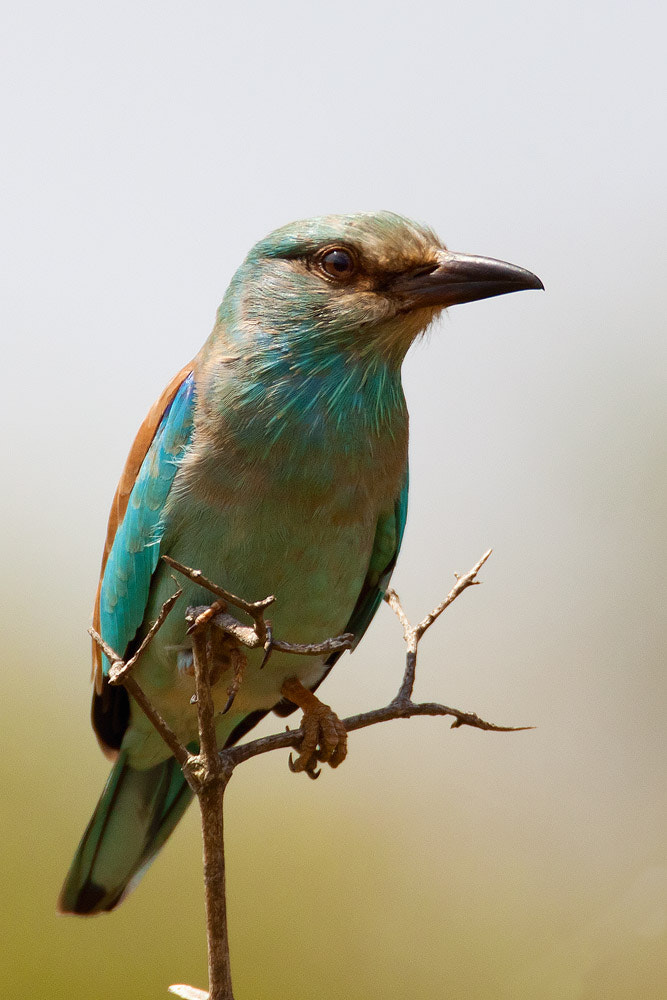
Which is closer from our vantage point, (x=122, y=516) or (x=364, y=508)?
(x=364, y=508)

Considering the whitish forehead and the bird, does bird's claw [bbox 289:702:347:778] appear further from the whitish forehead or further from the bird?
the whitish forehead

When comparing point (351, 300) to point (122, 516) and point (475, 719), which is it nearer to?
point (122, 516)

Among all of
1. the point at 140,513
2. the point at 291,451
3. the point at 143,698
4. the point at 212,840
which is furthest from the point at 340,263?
the point at 212,840

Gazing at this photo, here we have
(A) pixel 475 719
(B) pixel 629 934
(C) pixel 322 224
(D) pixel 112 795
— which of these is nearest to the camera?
(A) pixel 475 719

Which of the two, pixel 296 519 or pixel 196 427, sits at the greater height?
pixel 196 427

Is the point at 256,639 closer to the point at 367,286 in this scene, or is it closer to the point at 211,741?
the point at 211,741

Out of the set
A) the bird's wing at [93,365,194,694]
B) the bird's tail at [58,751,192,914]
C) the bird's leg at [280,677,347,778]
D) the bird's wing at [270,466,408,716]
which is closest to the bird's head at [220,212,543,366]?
the bird's wing at [93,365,194,694]

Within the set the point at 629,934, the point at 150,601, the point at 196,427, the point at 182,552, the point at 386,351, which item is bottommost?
the point at 629,934

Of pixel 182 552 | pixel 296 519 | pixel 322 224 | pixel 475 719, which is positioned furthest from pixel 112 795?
pixel 322 224
